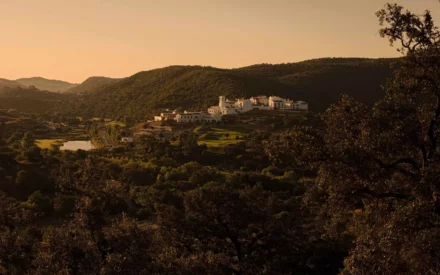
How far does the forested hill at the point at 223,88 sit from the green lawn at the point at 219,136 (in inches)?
1208

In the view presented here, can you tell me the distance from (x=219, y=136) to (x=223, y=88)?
5926 cm

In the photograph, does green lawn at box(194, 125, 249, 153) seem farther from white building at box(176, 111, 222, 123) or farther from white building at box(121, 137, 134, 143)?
white building at box(121, 137, 134, 143)

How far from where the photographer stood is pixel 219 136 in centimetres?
7269

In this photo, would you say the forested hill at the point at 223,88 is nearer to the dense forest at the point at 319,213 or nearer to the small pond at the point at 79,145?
the small pond at the point at 79,145

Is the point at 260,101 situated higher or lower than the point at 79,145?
higher

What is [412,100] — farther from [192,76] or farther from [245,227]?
[192,76]

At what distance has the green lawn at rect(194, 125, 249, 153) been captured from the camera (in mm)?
64956

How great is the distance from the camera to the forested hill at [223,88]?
124688 millimetres

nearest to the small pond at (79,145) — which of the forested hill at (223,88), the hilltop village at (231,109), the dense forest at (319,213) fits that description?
the hilltop village at (231,109)

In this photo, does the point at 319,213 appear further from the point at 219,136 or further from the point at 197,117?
the point at 197,117

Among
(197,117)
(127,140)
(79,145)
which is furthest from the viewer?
(197,117)

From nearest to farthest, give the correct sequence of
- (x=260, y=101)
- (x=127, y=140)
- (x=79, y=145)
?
(x=127, y=140), (x=79, y=145), (x=260, y=101)

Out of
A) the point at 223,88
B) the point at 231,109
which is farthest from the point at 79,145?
the point at 223,88

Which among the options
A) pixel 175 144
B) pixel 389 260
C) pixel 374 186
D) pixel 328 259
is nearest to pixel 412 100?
pixel 374 186
